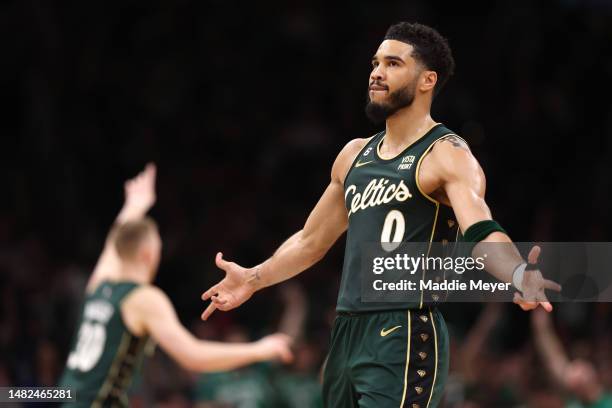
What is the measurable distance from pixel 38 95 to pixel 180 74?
195 centimetres

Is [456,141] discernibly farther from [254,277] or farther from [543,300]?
[254,277]

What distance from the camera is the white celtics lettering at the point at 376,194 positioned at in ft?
16.1

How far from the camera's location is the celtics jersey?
488 cm

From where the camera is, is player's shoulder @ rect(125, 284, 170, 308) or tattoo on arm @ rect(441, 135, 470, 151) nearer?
tattoo on arm @ rect(441, 135, 470, 151)

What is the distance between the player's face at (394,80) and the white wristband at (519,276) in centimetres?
115

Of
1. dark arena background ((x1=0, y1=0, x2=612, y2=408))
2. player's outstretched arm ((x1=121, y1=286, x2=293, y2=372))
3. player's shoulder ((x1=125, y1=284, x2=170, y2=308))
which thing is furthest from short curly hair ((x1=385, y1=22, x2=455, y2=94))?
dark arena background ((x1=0, y1=0, x2=612, y2=408))

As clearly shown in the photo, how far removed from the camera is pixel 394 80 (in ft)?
16.6

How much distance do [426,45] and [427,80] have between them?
17cm

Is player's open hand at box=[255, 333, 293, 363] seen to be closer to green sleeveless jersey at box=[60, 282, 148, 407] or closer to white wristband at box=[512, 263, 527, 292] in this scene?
green sleeveless jersey at box=[60, 282, 148, 407]

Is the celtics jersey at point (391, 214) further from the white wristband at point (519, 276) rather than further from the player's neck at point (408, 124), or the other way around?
the white wristband at point (519, 276)

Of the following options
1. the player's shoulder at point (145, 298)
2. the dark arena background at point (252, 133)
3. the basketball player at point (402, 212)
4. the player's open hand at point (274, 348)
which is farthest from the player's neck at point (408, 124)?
the dark arena background at point (252, 133)

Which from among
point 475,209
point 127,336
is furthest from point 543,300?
point 127,336

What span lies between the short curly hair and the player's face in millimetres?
37

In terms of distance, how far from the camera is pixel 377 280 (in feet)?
16.0
